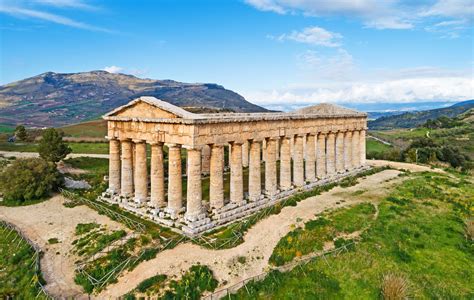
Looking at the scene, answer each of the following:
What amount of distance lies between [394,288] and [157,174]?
1848 centimetres

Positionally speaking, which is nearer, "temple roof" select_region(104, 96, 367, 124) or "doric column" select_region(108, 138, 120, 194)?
"temple roof" select_region(104, 96, 367, 124)

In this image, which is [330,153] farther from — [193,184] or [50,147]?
[50,147]

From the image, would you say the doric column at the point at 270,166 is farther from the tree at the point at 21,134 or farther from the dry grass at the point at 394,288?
the tree at the point at 21,134

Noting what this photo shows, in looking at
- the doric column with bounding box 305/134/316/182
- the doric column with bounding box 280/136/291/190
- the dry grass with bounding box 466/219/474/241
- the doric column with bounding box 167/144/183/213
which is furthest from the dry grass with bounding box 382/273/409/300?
the doric column with bounding box 305/134/316/182

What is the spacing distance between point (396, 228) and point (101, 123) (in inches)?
3641

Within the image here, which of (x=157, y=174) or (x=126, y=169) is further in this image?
(x=126, y=169)

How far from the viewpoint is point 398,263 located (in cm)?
2134

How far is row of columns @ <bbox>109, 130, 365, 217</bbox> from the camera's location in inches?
1029

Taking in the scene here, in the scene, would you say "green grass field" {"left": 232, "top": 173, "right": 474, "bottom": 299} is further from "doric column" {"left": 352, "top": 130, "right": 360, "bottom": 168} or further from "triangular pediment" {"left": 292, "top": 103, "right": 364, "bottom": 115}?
"triangular pediment" {"left": 292, "top": 103, "right": 364, "bottom": 115}

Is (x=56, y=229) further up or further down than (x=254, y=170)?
further down

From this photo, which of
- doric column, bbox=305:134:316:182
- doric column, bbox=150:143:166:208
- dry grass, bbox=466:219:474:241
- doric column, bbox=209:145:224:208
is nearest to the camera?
dry grass, bbox=466:219:474:241

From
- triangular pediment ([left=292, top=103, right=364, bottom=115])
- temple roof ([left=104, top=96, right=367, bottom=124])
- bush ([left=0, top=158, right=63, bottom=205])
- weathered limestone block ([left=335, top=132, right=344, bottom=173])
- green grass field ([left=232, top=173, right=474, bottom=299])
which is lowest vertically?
green grass field ([left=232, top=173, right=474, bottom=299])

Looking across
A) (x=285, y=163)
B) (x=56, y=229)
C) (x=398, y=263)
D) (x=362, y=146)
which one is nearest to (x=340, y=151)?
(x=362, y=146)

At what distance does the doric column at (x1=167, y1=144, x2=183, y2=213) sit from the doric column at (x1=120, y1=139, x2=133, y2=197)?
21.1 ft
